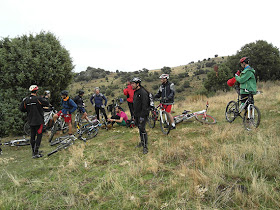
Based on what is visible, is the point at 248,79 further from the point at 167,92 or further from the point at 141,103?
the point at 141,103

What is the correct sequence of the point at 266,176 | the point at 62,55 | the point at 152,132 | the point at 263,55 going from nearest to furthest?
the point at 266,176 → the point at 152,132 → the point at 62,55 → the point at 263,55

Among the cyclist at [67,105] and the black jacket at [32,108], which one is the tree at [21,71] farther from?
the black jacket at [32,108]

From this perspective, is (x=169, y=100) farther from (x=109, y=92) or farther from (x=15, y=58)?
(x=109, y=92)

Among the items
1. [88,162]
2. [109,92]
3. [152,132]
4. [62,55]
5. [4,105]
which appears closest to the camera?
[88,162]

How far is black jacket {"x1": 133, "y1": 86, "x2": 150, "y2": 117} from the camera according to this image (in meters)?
5.18

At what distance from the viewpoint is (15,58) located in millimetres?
→ 9391

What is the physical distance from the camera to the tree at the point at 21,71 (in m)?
9.20

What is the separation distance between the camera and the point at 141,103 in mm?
5371

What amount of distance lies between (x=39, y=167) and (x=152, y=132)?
4353 mm

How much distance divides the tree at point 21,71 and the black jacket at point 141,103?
7.05 metres

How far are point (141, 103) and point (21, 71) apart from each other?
26.5ft

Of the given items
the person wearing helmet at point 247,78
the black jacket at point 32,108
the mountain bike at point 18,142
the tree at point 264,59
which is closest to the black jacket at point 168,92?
the person wearing helmet at point 247,78

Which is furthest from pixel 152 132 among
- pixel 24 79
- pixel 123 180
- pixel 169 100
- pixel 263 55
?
pixel 263 55

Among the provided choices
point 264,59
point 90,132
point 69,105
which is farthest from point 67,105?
point 264,59
